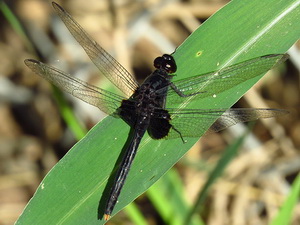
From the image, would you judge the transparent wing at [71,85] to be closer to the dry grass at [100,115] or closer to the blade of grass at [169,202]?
the blade of grass at [169,202]

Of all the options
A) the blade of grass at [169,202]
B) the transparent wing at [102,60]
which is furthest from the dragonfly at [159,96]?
the blade of grass at [169,202]

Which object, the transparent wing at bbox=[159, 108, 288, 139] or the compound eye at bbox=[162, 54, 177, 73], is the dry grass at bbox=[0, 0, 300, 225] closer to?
the compound eye at bbox=[162, 54, 177, 73]

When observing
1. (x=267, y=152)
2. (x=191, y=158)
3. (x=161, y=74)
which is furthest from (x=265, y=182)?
(x=161, y=74)

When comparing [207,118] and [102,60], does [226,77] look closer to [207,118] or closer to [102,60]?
[207,118]

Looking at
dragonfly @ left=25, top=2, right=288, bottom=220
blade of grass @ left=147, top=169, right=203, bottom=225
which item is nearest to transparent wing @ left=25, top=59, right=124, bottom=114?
dragonfly @ left=25, top=2, right=288, bottom=220

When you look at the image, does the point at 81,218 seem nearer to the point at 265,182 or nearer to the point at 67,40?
the point at 265,182

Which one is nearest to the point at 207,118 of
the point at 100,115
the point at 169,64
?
the point at 169,64

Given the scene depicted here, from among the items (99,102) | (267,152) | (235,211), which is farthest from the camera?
(267,152)
